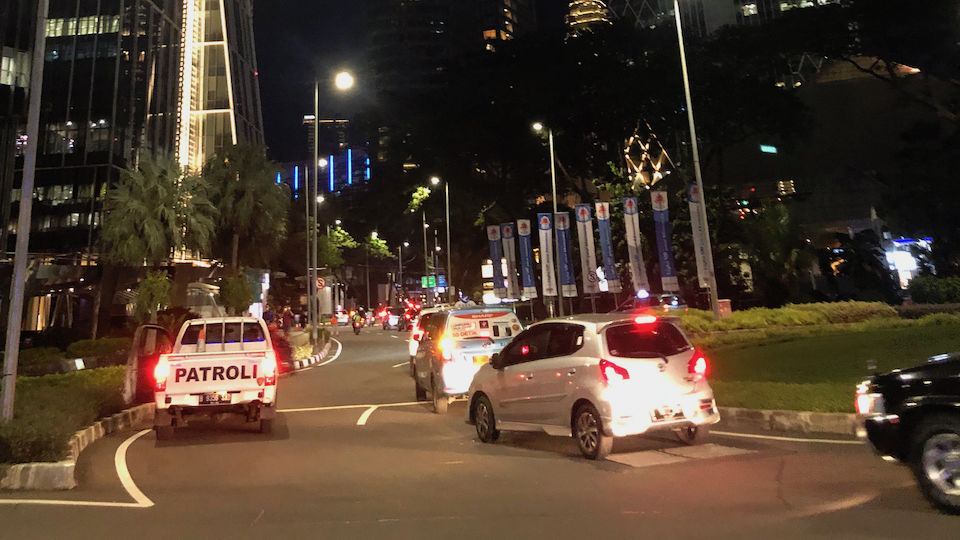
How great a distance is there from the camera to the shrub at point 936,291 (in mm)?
26703

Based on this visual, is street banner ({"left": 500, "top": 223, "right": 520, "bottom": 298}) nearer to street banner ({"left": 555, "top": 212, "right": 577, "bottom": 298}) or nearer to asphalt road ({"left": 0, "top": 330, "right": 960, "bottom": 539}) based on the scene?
street banner ({"left": 555, "top": 212, "right": 577, "bottom": 298})

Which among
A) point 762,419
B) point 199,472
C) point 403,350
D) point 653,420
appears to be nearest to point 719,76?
point 403,350

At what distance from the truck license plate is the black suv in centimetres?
831

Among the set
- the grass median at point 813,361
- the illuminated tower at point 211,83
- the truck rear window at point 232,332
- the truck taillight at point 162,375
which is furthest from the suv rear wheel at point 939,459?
the illuminated tower at point 211,83

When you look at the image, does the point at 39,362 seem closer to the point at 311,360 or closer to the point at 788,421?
the point at 311,360

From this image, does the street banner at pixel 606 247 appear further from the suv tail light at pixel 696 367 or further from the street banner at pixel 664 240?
the suv tail light at pixel 696 367

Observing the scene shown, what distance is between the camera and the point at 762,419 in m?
9.65

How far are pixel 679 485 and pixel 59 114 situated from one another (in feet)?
126

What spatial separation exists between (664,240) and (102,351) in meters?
21.0

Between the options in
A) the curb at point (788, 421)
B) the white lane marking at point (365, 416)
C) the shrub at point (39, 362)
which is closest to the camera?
the curb at point (788, 421)

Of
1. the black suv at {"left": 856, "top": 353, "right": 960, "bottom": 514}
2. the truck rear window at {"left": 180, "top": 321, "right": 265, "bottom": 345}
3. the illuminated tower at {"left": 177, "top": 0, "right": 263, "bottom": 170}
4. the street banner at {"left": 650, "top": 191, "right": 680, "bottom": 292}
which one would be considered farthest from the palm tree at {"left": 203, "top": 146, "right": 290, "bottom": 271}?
the black suv at {"left": 856, "top": 353, "right": 960, "bottom": 514}

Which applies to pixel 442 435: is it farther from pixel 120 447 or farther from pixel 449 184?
pixel 449 184

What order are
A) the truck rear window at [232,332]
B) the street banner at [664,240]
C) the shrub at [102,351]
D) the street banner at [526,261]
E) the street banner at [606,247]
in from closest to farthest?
the truck rear window at [232,332] < the shrub at [102,351] < the street banner at [664,240] < the street banner at [606,247] < the street banner at [526,261]

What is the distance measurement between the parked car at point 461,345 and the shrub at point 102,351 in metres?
14.1
